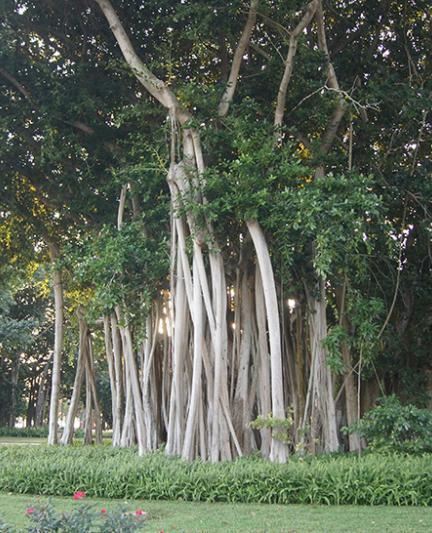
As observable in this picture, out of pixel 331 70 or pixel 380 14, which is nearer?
pixel 331 70

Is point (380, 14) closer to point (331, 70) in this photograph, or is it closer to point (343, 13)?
point (343, 13)

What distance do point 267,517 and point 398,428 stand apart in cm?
205

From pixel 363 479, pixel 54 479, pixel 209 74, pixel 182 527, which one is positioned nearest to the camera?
pixel 182 527

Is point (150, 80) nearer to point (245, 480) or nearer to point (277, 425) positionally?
point (277, 425)

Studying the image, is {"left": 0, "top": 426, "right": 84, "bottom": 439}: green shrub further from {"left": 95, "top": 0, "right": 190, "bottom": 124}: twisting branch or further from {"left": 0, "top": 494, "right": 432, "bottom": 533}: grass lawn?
{"left": 0, "top": 494, "right": 432, "bottom": 533}: grass lawn

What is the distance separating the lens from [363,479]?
5902mm

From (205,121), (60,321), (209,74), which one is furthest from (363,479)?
(60,321)

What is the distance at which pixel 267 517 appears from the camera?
5.28 m

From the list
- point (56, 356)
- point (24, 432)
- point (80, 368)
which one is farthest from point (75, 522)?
point (24, 432)

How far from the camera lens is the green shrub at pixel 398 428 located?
672 cm

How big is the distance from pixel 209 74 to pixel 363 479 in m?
5.88

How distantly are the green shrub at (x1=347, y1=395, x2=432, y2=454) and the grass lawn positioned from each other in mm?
1222

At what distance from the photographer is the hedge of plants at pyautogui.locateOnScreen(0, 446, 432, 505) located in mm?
5825

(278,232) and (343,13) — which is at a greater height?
(343,13)
